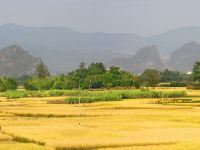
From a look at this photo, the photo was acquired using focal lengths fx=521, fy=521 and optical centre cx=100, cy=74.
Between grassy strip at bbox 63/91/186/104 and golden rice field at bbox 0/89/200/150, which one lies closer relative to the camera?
golden rice field at bbox 0/89/200/150

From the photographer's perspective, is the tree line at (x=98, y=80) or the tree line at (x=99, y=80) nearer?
the tree line at (x=99, y=80)

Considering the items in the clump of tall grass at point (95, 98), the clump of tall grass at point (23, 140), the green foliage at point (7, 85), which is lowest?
the clump of tall grass at point (23, 140)

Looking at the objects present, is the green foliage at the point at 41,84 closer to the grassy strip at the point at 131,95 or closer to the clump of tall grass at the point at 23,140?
the grassy strip at the point at 131,95

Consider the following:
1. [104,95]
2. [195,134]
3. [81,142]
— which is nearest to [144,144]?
[81,142]

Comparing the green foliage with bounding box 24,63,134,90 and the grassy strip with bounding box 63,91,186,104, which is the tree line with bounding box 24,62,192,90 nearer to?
the green foliage with bounding box 24,63,134,90

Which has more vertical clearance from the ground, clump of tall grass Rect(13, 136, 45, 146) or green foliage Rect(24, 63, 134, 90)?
green foliage Rect(24, 63, 134, 90)

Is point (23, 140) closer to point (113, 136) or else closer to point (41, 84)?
point (113, 136)

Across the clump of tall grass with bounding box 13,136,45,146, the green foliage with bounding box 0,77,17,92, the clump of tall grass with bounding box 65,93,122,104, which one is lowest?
the clump of tall grass with bounding box 13,136,45,146

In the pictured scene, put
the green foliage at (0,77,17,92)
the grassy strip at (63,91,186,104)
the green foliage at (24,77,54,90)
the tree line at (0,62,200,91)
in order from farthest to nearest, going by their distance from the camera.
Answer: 1. the green foliage at (24,77,54,90)
2. the green foliage at (0,77,17,92)
3. the tree line at (0,62,200,91)
4. the grassy strip at (63,91,186,104)

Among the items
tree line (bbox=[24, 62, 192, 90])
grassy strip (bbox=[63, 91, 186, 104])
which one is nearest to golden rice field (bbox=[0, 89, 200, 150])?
grassy strip (bbox=[63, 91, 186, 104])

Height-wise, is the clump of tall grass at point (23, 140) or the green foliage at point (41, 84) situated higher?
the green foliage at point (41, 84)

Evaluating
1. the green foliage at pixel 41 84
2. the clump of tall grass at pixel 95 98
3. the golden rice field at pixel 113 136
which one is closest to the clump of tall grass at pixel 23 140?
the golden rice field at pixel 113 136

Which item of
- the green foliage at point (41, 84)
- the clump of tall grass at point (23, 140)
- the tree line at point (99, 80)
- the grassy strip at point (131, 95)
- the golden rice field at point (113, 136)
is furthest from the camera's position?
the green foliage at point (41, 84)

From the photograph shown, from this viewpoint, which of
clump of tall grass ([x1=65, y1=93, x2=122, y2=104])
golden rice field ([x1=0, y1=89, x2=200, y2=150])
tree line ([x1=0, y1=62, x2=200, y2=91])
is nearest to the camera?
golden rice field ([x1=0, y1=89, x2=200, y2=150])
